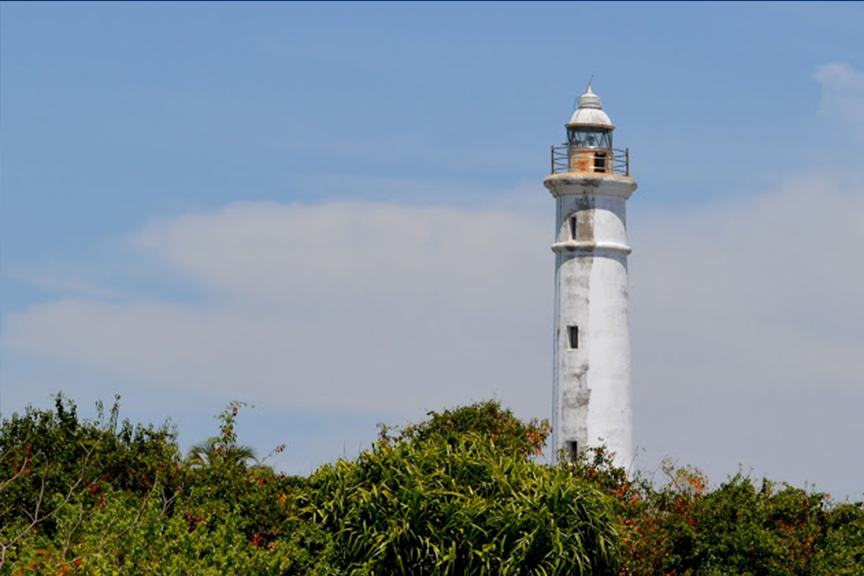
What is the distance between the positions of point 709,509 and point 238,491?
8357 mm

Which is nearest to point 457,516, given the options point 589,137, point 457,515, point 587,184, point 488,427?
point 457,515

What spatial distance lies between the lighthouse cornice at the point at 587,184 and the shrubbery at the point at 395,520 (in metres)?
18.0

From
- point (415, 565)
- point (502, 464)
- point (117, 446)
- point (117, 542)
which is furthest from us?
point (117, 446)

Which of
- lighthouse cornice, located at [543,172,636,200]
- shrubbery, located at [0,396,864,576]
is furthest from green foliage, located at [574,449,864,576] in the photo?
lighthouse cornice, located at [543,172,636,200]

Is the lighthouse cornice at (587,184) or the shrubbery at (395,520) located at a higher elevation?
the lighthouse cornice at (587,184)

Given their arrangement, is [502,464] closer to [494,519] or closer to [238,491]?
[494,519]

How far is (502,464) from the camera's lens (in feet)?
81.5

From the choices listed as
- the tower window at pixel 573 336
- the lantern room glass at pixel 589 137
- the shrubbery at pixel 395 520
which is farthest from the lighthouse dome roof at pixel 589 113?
the shrubbery at pixel 395 520

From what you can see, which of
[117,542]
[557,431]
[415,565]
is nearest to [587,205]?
[557,431]

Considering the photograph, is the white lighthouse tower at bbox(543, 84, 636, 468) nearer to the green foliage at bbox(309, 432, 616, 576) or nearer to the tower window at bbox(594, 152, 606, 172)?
the tower window at bbox(594, 152, 606, 172)

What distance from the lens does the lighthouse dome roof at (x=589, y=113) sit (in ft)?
152

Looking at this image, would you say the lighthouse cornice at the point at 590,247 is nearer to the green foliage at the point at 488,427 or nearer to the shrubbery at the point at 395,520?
the green foliage at the point at 488,427

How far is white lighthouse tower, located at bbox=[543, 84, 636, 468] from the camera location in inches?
1709

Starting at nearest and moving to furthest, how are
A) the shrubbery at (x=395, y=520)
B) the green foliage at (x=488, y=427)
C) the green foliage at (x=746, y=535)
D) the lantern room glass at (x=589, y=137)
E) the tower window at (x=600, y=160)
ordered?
the shrubbery at (x=395, y=520) → the green foliage at (x=746, y=535) → the green foliage at (x=488, y=427) → the tower window at (x=600, y=160) → the lantern room glass at (x=589, y=137)
